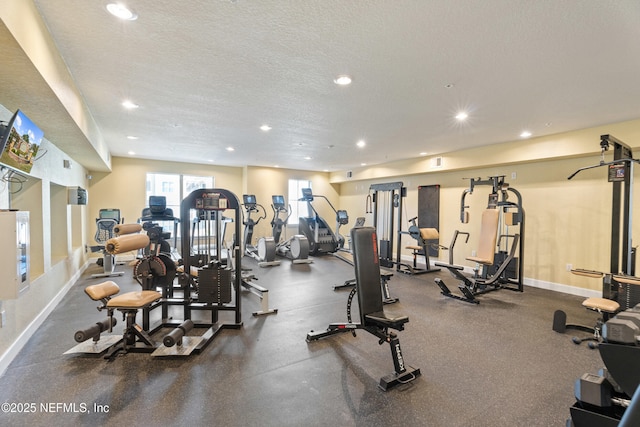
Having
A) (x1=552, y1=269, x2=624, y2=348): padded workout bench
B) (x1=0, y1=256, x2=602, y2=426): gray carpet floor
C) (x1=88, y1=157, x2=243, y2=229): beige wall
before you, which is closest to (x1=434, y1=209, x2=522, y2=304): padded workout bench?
(x1=0, y1=256, x2=602, y2=426): gray carpet floor

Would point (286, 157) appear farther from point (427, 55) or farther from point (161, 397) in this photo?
point (161, 397)

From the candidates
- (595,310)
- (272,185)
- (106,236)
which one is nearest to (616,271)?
(595,310)

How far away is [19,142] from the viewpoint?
8.29 ft

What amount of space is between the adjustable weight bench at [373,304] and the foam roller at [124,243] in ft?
6.96

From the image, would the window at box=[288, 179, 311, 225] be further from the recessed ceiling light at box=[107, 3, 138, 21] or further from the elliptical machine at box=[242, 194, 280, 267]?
the recessed ceiling light at box=[107, 3, 138, 21]

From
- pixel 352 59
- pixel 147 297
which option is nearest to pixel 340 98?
pixel 352 59

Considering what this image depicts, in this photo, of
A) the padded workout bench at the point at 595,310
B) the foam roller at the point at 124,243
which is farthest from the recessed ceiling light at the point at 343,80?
the padded workout bench at the point at 595,310

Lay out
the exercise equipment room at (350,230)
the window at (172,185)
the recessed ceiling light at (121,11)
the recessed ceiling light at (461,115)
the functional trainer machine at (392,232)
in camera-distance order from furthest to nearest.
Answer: the window at (172,185) → the functional trainer machine at (392,232) → the recessed ceiling light at (461,115) → the exercise equipment room at (350,230) → the recessed ceiling light at (121,11)

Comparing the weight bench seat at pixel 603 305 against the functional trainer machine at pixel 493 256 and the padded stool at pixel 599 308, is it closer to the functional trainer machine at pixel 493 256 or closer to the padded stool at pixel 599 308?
the padded stool at pixel 599 308

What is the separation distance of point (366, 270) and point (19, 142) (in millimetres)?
3222

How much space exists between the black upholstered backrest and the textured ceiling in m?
1.56

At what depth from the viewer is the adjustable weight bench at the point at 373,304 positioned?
2.38m

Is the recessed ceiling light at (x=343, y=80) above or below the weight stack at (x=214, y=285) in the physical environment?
above

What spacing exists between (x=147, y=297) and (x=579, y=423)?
10.5 ft
